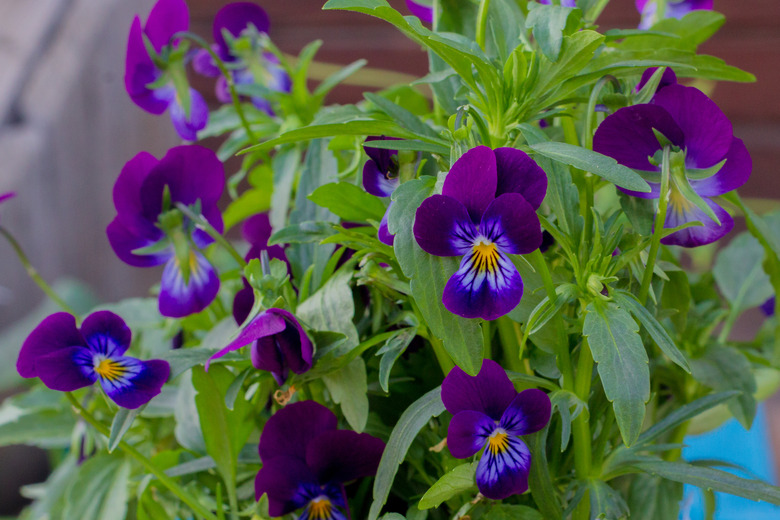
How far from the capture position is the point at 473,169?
0.28 m

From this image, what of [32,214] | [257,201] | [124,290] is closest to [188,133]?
[257,201]

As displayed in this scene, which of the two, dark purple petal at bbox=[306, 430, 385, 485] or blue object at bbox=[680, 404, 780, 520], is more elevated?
dark purple petal at bbox=[306, 430, 385, 485]

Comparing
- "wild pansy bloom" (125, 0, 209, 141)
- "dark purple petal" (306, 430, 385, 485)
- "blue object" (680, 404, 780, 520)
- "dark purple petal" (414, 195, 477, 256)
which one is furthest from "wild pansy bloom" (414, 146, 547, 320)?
"blue object" (680, 404, 780, 520)

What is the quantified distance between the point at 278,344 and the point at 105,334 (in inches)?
3.5

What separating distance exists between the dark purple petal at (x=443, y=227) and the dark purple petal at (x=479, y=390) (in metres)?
0.05

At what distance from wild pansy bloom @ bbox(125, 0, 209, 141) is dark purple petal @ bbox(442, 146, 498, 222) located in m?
0.22

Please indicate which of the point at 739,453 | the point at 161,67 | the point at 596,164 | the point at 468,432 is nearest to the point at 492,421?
the point at 468,432

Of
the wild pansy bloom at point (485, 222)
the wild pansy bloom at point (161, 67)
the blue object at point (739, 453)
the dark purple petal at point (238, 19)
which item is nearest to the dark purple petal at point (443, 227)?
the wild pansy bloom at point (485, 222)

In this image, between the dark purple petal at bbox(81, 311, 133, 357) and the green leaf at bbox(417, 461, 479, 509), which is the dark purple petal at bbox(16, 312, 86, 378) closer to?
the dark purple petal at bbox(81, 311, 133, 357)

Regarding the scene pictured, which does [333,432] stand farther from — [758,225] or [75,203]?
[75,203]

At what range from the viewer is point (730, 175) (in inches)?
12.8

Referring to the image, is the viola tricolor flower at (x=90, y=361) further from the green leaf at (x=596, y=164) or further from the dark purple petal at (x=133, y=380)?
the green leaf at (x=596, y=164)

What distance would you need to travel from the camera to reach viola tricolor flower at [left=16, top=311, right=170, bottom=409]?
13.0 inches

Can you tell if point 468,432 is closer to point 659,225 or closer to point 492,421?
point 492,421
